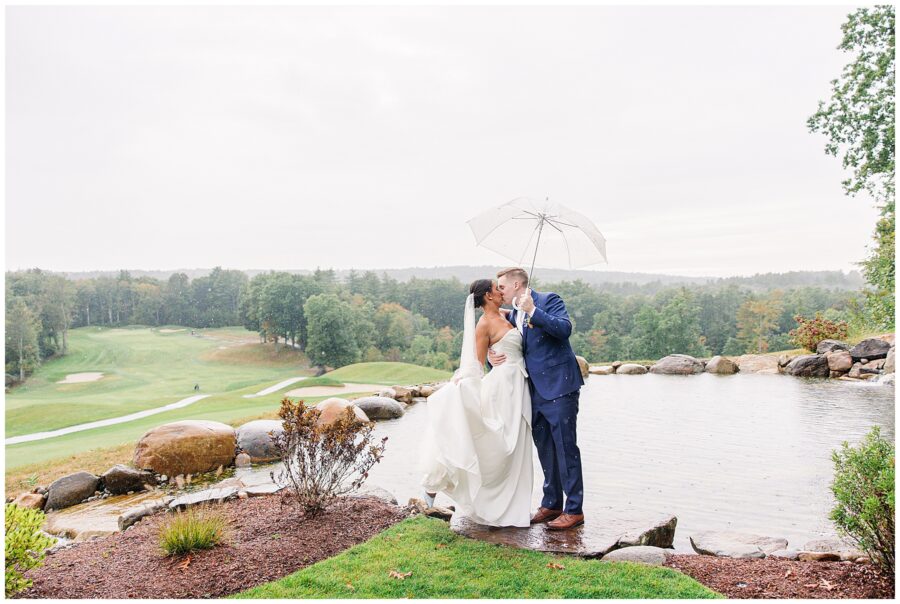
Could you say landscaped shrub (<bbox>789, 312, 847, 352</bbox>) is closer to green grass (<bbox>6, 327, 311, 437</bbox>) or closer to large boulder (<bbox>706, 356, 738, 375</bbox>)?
large boulder (<bbox>706, 356, 738, 375</bbox>)

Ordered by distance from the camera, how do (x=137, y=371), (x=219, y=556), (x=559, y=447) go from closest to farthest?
1. (x=219, y=556)
2. (x=559, y=447)
3. (x=137, y=371)

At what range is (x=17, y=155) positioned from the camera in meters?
22.9

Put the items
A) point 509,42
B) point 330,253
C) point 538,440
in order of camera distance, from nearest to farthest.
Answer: point 538,440 < point 509,42 < point 330,253

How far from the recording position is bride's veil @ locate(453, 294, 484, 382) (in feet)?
17.0

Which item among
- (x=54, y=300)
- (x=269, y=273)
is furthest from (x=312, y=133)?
(x=54, y=300)

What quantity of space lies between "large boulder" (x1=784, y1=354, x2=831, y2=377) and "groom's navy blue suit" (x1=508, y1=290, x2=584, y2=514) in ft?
50.6

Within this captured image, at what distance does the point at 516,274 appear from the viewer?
5250mm

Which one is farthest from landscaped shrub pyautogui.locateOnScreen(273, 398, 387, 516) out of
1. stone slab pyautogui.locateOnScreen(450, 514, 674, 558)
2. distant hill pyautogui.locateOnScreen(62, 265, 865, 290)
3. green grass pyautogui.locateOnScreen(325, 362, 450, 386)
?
distant hill pyautogui.locateOnScreen(62, 265, 865, 290)

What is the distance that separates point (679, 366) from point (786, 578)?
→ 1652 cm

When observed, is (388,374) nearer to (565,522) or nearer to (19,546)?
(565,522)

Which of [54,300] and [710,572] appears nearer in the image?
[710,572]

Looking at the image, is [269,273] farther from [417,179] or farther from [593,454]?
[593,454]

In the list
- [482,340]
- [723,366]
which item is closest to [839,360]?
[723,366]

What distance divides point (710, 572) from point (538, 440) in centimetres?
168
